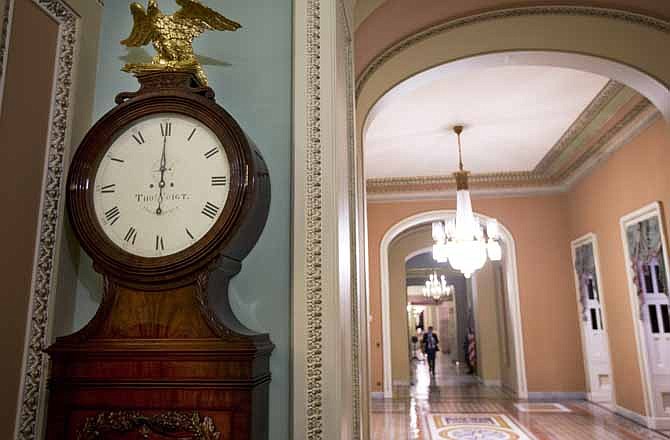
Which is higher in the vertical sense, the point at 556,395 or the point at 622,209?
the point at 622,209

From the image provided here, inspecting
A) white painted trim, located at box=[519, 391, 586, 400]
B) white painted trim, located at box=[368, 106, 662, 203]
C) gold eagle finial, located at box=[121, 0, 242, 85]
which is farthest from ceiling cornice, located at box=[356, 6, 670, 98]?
white painted trim, located at box=[519, 391, 586, 400]

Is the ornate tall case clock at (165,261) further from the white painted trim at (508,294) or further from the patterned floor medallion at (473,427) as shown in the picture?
the white painted trim at (508,294)

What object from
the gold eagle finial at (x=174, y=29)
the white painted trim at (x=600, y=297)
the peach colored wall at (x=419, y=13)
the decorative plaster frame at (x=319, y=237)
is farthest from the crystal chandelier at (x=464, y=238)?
the gold eagle finial at (x=174, y=29)

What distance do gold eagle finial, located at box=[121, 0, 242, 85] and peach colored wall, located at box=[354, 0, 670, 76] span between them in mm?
1751

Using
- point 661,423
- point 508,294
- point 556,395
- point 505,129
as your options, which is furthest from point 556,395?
point 505,129

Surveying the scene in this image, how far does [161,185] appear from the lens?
113 cm

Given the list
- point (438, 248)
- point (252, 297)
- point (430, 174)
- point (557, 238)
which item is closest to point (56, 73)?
point (252, 297)

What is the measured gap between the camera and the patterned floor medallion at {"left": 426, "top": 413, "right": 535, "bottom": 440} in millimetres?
4977

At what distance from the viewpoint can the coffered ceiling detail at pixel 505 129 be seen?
4598 millimetres

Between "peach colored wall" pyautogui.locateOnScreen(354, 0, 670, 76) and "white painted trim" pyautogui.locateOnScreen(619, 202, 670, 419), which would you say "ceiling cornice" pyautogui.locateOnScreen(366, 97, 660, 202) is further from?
"peach colored wall" pyautogui.locateOnScreen(354, 0, 670, 76)

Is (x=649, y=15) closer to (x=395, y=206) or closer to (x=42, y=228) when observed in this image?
(x=42, y=228)

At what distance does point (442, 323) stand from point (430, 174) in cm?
1595

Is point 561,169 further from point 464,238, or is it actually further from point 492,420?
point 492,420

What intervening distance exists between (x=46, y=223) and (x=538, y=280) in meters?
7.00
